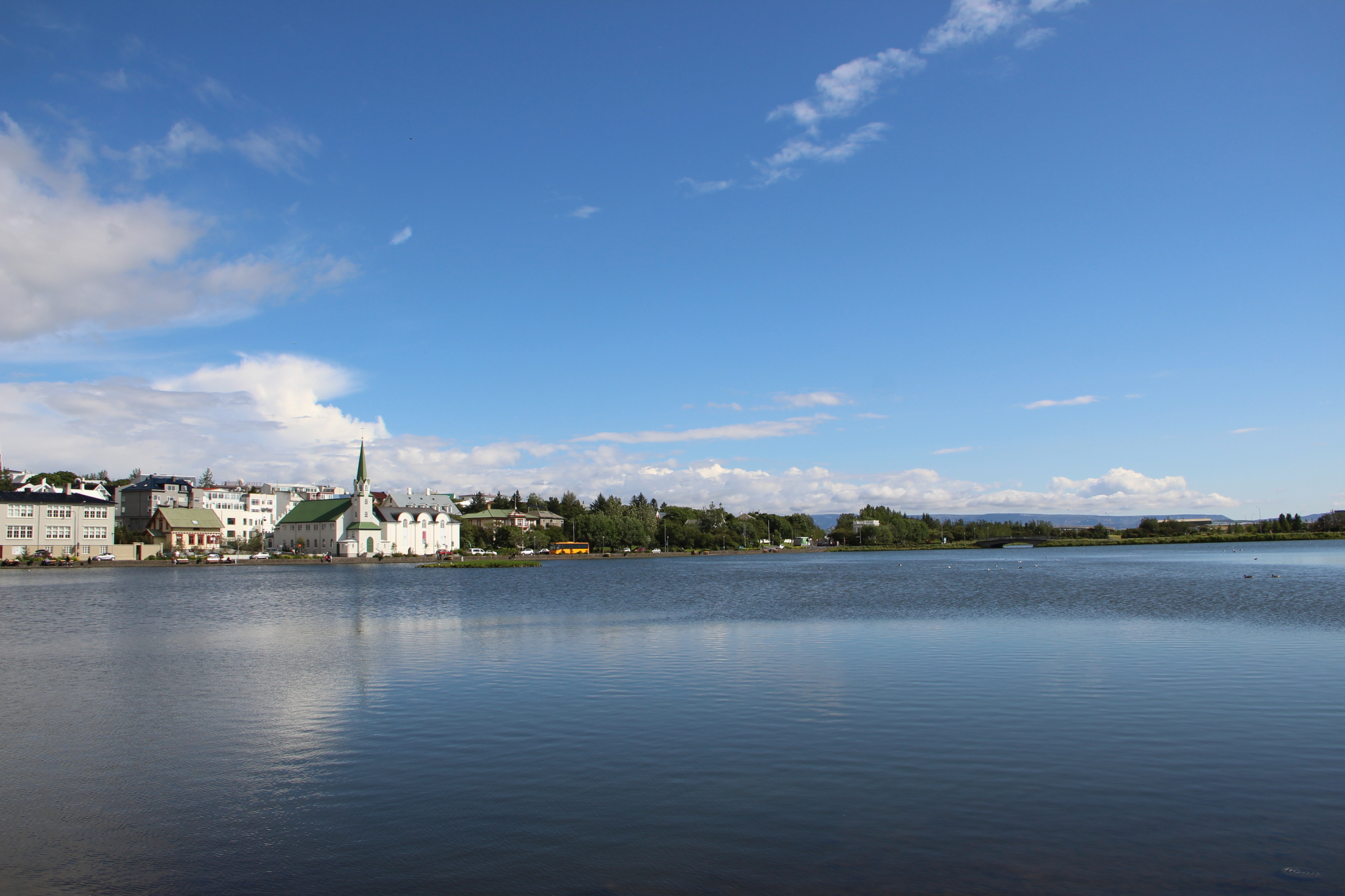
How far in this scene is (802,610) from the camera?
39.8 m

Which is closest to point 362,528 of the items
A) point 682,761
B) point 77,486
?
point 77,486

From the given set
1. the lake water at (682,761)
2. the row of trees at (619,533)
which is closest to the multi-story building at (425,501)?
the row of trees at (619,533)

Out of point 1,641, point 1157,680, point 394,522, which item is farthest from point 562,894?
point 394,522

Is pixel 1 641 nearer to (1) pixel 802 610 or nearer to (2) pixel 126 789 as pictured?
(2) pixel 126 789

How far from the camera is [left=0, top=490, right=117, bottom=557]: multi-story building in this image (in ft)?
344

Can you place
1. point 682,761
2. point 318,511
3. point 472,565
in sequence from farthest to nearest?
point 318,511
point 472,565
point 682,761

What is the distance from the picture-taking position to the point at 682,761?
1328 centimetres

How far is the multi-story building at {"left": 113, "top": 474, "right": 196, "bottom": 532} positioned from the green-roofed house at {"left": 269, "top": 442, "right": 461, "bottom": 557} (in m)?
19.2

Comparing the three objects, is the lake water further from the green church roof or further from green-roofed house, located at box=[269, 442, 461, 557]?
the green church roof

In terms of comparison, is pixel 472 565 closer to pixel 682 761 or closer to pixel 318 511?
pixel 318 511

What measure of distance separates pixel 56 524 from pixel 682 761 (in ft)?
414

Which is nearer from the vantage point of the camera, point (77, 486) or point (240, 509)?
point (77, 486)

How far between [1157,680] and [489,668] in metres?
16.6

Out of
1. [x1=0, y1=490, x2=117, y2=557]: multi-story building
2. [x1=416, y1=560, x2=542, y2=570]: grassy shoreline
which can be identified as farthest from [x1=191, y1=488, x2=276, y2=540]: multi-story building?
[x1=416, y1=560, x2=542, y2=570]: grassy shoreline
